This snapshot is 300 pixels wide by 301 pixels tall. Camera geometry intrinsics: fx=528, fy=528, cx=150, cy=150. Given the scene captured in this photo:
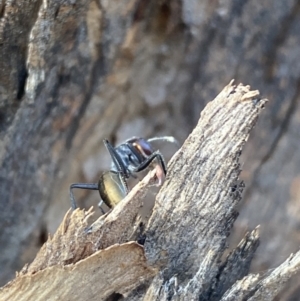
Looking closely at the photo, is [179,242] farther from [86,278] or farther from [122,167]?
[122,167]

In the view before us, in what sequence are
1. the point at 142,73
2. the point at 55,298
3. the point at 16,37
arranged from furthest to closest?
the point at 142,73, the point at 16,37, the point at 55,298

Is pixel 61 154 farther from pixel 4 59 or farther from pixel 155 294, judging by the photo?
pixel 155 294

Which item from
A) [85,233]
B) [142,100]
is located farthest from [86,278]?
[142,100]

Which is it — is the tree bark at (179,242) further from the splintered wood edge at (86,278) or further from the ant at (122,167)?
the ant at (122,167)

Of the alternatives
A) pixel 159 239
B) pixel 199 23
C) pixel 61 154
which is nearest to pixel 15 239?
pixel 61 154

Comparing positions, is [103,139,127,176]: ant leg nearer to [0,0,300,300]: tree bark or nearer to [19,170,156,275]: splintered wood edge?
[0,0,300,300]: tree bark

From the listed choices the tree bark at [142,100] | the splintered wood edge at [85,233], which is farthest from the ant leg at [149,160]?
Result: the splintered wood edge at [85,233]

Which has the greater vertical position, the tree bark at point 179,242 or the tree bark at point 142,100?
the tree bark at point 142,100
